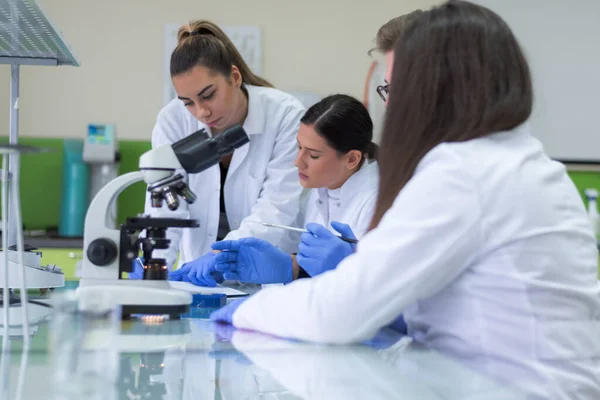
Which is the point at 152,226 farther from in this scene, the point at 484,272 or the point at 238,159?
the point at 238,159

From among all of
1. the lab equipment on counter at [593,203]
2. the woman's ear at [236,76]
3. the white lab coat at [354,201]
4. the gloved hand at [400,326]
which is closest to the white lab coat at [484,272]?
the gloved hand at [400,326]

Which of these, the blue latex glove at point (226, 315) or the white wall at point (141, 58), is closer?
the blue latex glove at point (226, 315)

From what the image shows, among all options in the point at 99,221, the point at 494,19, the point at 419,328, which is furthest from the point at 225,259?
the point at 494,19

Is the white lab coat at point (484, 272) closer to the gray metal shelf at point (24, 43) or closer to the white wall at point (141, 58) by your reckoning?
the gray metal shelf at point (24, 43)

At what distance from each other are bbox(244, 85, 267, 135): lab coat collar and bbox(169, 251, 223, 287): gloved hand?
23.9 inches

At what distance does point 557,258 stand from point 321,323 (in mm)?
316

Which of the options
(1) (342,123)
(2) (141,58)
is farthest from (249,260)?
(2) (141,58)

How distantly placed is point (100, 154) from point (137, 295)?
2.48 m

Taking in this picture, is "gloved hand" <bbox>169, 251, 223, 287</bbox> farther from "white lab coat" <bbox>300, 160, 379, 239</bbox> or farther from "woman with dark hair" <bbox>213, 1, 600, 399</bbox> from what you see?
"woman with dark hair" <bbox>213, 1, 600, 399</bbox>

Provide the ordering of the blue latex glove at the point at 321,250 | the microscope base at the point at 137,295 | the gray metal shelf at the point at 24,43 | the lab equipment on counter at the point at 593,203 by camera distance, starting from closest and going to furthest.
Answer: the microscope base at the point at 137,295, the gray metal shelf at the point at 24,43, the blue latex glove at the point at 321,250, the lab equipment on counter at the point at 593,203

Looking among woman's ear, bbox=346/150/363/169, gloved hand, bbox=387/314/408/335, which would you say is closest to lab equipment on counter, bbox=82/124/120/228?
woman's ear, bbox=346/150/363/169

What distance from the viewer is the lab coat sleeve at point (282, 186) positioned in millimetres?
2285

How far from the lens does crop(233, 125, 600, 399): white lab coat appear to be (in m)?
0.90

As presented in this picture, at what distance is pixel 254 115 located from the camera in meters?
2.38
